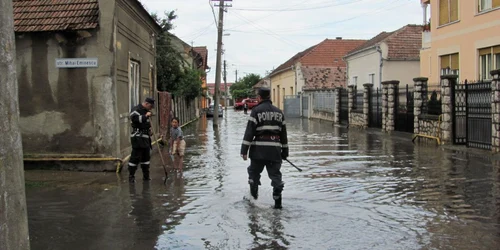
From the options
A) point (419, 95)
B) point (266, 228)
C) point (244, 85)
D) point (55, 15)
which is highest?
point (244, 85)

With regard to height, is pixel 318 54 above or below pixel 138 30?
above

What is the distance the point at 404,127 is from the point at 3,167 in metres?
18.7

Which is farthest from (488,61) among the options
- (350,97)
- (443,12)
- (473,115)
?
(350,97)

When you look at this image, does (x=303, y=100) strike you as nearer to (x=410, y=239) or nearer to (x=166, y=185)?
(x=166, y=185)

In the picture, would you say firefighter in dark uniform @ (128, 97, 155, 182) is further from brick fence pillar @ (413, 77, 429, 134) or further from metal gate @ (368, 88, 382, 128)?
metal gate @ (368, 88, 382, 128)

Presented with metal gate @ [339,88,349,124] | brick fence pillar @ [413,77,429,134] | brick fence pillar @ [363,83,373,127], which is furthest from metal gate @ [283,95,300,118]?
brick fence pillar @ [413,77,429,134]

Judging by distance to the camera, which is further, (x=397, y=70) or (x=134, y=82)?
(x=397, y=70)

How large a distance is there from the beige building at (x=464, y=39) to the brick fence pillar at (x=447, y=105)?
455 centimetres

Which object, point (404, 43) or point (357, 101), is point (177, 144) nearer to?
point (357, 101)

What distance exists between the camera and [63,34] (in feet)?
34.7

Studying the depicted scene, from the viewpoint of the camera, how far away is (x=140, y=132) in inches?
373

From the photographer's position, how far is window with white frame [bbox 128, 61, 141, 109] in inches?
512

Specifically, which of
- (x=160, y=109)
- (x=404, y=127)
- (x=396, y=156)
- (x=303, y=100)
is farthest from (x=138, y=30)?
(x=303, y=100)

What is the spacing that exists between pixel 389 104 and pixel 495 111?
8.79 meters
